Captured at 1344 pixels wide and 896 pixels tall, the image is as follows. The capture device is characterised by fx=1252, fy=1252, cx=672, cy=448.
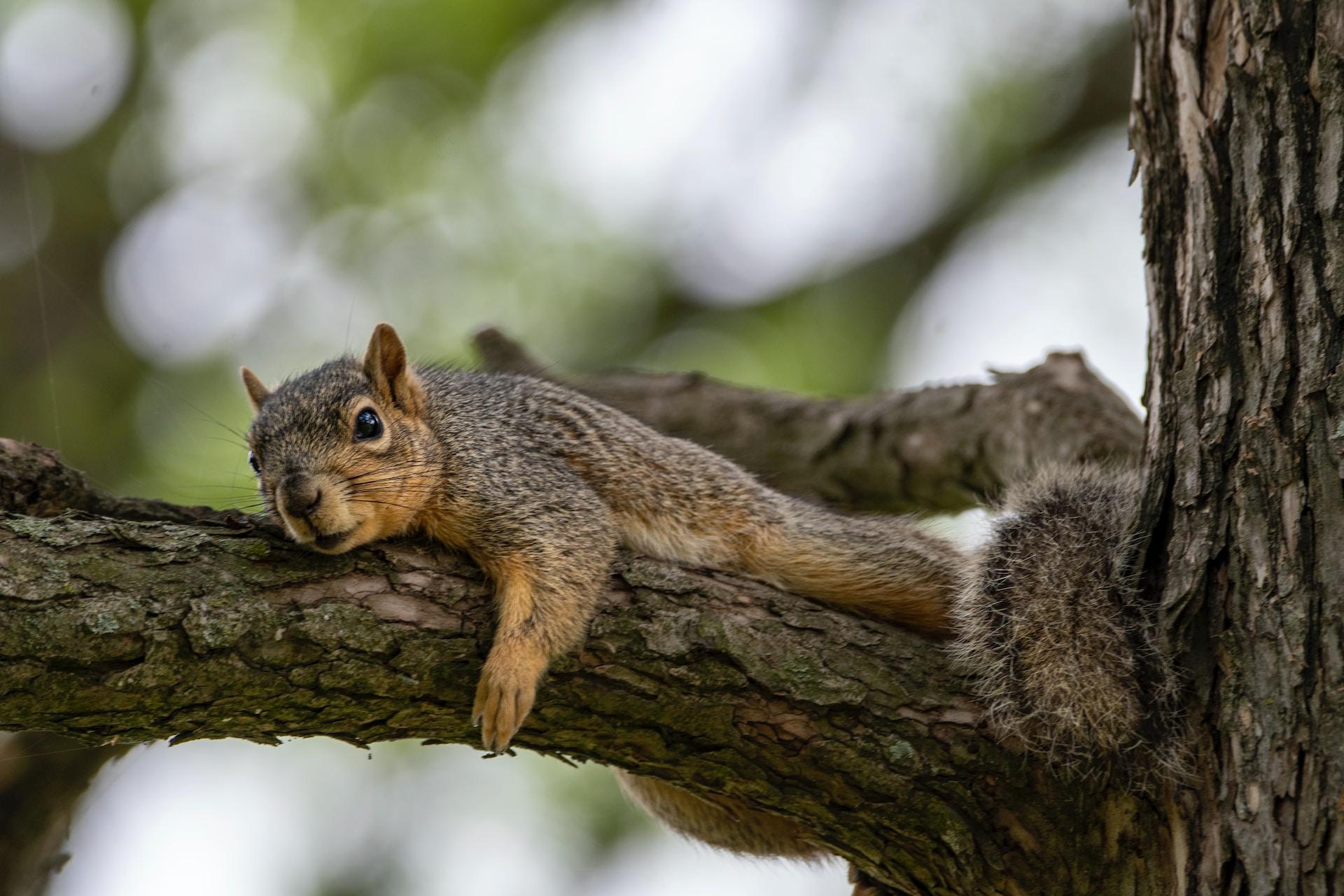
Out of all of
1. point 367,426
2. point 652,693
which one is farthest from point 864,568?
point 367,426

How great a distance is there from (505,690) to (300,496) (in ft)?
2.14

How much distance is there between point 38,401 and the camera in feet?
20.7

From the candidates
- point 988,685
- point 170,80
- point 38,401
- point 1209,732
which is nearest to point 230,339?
point 38,401

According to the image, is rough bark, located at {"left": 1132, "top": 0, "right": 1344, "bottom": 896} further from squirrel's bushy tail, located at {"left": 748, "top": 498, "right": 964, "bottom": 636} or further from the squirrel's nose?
the squirrel's nose

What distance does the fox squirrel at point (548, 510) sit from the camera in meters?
2.94

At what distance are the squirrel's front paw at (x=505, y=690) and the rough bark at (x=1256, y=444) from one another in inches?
55.0

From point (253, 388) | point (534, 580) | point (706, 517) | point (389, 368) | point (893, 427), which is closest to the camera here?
point (534, 580)

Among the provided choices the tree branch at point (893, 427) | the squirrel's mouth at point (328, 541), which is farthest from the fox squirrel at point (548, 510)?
the tree branch at point (893, 427)

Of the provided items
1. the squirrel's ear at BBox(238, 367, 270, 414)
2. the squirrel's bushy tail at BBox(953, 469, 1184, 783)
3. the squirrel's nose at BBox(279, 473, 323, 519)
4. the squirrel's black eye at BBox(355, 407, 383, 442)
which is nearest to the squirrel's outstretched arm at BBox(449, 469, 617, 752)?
the squirrel's black eye at BBox(355, 407, 383, 442)

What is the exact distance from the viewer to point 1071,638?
2.88m

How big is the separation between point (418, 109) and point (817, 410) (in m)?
3.51

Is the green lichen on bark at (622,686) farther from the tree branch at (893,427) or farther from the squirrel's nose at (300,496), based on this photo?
the tree branch at (893,427)

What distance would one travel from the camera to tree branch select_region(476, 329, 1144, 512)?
14.7ft

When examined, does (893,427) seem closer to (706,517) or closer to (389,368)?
(706,517)
